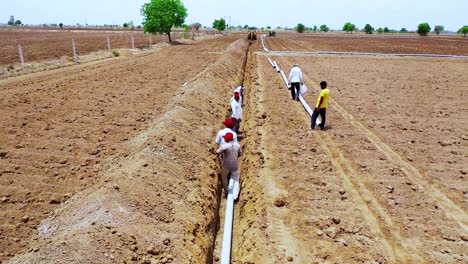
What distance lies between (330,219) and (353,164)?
2456 millimetres

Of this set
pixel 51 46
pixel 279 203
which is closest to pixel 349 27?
pixel 51 46

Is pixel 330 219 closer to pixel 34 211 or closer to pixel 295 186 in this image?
pixel 295 186

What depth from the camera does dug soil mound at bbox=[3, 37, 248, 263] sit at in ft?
14.9

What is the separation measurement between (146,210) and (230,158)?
1.97 metres

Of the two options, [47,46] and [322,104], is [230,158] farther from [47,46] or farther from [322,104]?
[47,46]

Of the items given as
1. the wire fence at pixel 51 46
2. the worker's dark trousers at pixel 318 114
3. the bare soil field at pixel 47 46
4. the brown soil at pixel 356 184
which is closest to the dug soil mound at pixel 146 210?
the brown soil at pixel 356 184

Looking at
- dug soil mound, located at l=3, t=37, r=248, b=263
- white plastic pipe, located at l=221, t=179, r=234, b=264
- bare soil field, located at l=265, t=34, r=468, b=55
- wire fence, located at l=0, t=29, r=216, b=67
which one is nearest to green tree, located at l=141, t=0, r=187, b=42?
wire fence, located at l=0, t=29, r=216, b=67

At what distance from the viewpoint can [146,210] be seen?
568 centimetres

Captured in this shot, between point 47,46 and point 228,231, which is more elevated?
point 47,46

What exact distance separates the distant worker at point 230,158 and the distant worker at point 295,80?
22.7 feet

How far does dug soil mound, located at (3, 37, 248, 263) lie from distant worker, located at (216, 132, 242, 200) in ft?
1.66

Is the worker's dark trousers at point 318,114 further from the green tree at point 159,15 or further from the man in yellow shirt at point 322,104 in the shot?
the green tree at point 159,15

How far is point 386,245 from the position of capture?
205 inches

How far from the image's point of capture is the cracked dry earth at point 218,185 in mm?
5062
